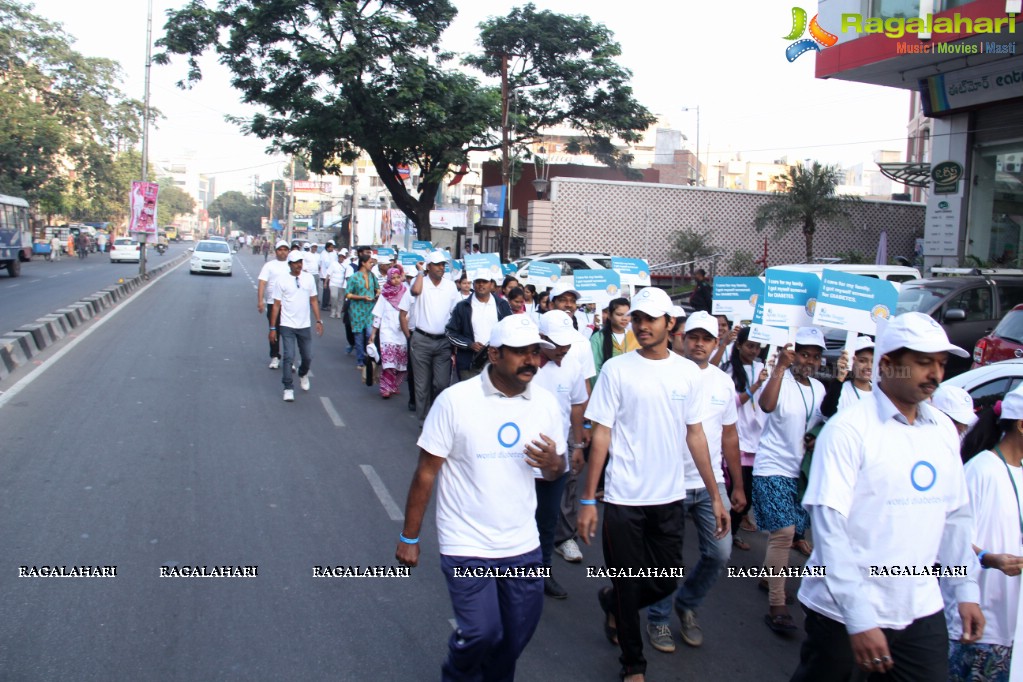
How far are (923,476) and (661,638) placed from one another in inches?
85.6

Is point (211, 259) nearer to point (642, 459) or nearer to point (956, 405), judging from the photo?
point (642, 459)

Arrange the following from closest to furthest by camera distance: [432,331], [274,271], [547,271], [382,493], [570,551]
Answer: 1. [570,551]
2. [382,493]
3. [432,331]
4. [274,271]
5. [547,271]

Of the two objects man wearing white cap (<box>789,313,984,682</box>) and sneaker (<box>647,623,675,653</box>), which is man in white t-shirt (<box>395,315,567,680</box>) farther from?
sneaker (<box>647,623,675,653</box>)

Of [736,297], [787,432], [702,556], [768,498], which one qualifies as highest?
[736,297]

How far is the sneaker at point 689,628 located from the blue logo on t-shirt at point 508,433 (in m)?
1.99

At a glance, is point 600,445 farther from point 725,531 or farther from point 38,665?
point 38,665

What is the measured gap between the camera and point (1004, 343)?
31.4ft

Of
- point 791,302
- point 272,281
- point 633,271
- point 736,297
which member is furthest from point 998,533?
point 272,281

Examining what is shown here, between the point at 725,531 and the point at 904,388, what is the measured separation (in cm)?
176

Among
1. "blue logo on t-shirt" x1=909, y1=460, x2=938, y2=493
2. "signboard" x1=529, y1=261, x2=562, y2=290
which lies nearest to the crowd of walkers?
"blue logo on t-shirt" x1=909, y1=460, x2=938, y2=493

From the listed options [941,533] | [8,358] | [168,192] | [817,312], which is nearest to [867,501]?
[941,533]

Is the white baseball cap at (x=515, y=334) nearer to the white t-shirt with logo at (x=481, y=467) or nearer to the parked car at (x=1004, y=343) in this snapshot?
the white t-shirt with logo at (x=481, y=467)

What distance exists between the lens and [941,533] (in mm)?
3193

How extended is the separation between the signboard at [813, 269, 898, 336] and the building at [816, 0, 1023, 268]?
46.5 ft
